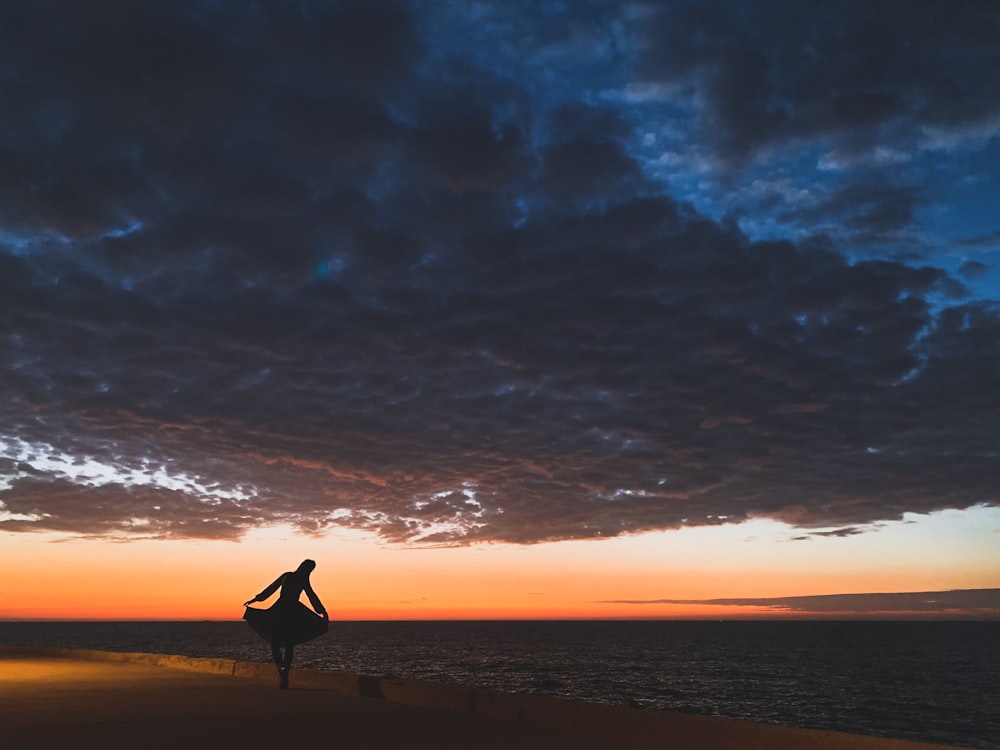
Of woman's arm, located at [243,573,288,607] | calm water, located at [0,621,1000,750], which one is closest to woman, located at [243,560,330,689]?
woman's arm, located at [243,573,288,607]

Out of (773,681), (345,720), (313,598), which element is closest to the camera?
(345,720)

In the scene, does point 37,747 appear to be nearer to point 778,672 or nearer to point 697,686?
point 697,686

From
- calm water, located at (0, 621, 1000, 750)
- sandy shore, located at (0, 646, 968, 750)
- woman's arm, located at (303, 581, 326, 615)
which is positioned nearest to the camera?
sandy shore, located at (0, 646, 968, 750)

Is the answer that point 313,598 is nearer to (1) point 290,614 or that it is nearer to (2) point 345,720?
(1) point 290,614

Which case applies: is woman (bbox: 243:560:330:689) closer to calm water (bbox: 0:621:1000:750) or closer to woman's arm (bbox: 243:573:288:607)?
woman's arm (bbox: 243:573:288:607)

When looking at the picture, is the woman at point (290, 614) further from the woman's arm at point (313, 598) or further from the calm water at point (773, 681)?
the calm water at point (773, 681)

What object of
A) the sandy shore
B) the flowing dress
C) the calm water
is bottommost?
the calm water

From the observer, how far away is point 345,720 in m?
10.1

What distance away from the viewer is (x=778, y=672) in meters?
71.1

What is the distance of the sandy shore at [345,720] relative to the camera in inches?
321

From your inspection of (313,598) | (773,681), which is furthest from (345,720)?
(773,681)

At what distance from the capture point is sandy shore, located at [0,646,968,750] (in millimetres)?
8156

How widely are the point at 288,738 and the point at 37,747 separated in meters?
2.41

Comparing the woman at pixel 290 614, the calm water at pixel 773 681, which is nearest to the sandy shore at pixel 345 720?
the woman at pixel 290 614
